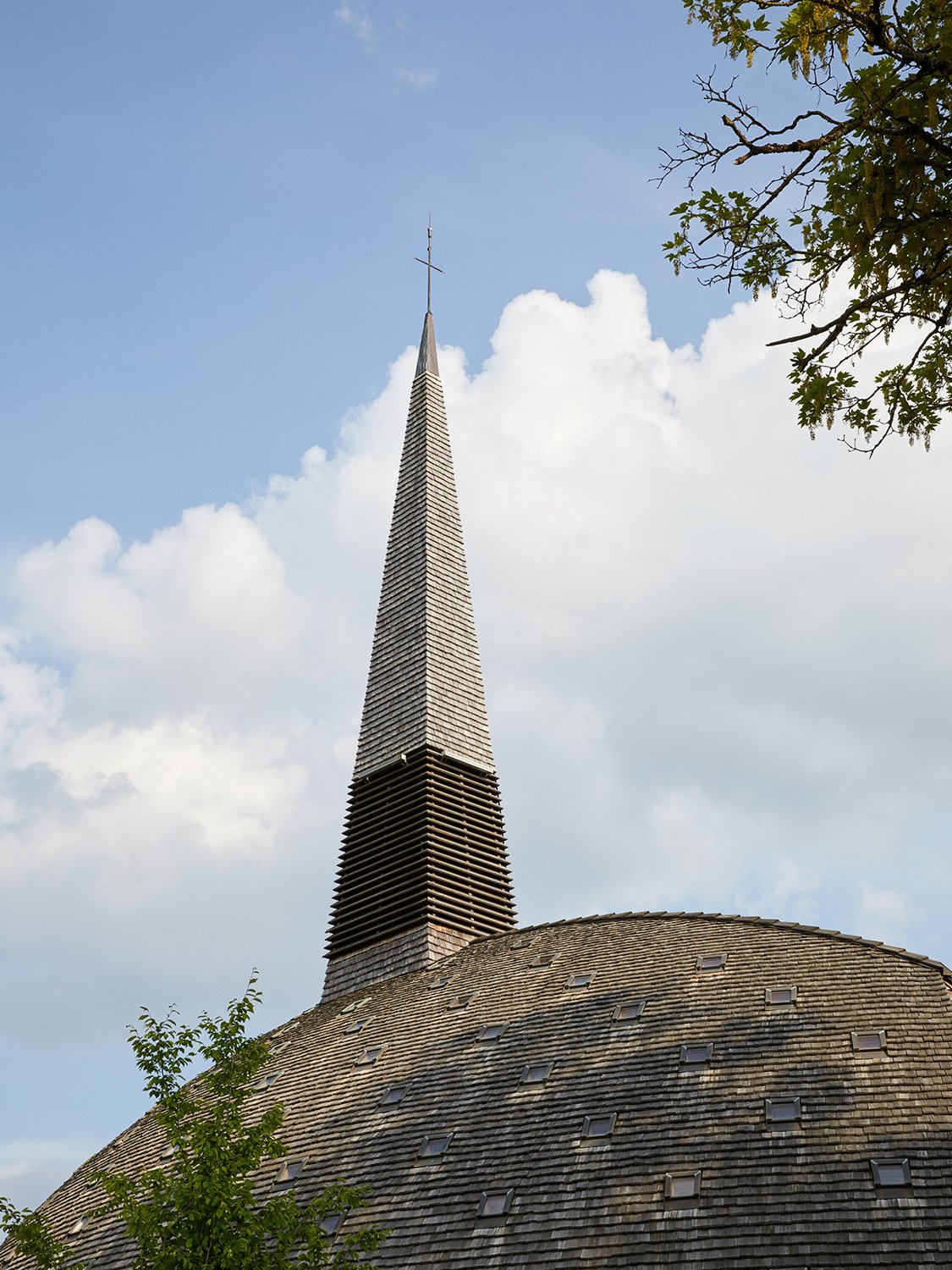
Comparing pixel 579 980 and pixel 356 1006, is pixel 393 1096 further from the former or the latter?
pixel 356 1006

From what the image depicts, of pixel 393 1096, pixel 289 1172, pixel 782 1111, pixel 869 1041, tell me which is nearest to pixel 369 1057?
pixel 393 1096

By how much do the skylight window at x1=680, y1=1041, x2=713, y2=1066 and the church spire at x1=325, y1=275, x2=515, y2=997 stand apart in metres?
14.3

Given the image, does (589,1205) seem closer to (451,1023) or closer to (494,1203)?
(494,1203)

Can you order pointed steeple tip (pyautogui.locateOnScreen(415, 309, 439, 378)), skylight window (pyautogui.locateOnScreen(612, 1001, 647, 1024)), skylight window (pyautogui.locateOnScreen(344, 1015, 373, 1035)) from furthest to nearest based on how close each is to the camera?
pointed steeple tip (pyautogui.locateOnScreen(415, 309, 439, 378)), skylight window (pyautogui.locateOnScreen(344, 1015, 373, 1035)), skylight window (pyautogui.locateOnScreen(612, 1001, 647, 1024))

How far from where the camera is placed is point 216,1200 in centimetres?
2077

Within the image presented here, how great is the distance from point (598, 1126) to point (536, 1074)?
115 inches

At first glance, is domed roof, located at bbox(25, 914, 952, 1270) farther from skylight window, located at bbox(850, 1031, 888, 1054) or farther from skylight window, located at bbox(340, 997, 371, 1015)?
skylight window, located at bbox(340, 997, 371, 1015)

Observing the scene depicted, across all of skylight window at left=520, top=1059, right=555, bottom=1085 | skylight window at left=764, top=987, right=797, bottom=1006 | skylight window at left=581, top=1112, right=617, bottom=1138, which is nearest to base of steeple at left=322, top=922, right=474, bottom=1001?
skylight window at left=520, top=1059, right=555, bottom=1085

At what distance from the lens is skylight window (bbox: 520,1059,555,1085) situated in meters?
26.9

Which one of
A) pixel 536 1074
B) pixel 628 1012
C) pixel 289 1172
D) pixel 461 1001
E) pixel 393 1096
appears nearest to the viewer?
pixel 536 1074

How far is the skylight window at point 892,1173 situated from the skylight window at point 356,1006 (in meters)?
18.3

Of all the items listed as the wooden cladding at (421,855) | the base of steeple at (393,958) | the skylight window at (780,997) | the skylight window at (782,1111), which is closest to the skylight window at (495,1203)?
the skylight window at (782,1111)

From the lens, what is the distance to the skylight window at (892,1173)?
67.7 feet

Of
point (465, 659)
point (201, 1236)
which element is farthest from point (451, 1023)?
point (465, 659)
